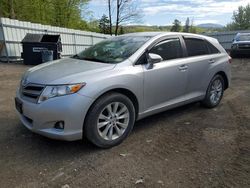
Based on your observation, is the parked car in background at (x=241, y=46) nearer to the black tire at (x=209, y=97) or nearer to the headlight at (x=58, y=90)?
the black tire at (x=209, y=97)

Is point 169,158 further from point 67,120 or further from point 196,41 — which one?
point 196,41

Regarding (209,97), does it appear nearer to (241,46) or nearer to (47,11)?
(241,46)

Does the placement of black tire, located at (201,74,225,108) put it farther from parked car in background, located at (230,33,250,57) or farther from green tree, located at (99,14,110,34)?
green tree, located at (99,14,110,34)

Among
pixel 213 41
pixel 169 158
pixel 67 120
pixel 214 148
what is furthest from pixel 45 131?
pixel 213 41

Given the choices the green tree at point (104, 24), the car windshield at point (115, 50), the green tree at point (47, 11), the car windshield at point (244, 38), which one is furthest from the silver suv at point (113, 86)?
the green tree at point (104, 24)

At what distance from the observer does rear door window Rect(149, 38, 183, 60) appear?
4.00 m

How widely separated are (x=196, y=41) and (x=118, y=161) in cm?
300

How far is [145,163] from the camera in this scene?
2994mm

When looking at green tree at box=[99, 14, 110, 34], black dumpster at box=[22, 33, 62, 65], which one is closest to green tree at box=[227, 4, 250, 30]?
green tree at box=[99, 14, 110, 34]

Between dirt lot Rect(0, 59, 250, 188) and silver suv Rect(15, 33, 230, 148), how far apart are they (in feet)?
1.03

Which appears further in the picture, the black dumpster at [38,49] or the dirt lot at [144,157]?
the black dumpster at [38,49]

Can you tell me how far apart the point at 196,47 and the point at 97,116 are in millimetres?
2679

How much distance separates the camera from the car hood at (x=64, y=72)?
120 inches

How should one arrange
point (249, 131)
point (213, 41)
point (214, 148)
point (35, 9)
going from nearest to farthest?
1. point (214, 148)
2. point (249, 131)
3. point (213, 41)
4. point (35, 9)
